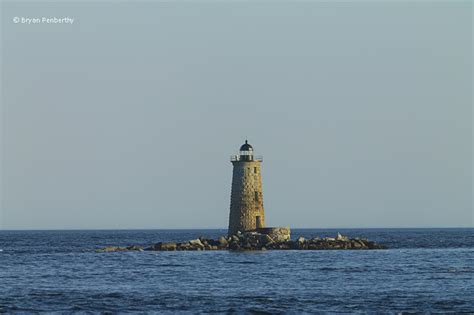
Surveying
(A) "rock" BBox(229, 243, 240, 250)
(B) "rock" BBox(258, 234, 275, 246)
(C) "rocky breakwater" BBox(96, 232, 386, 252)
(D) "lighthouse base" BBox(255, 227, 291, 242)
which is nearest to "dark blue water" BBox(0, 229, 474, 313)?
(A) "rock" BBox(229, 243, 240, 250)

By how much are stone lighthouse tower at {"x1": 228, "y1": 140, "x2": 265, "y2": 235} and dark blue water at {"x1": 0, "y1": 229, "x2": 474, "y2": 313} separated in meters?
3.41

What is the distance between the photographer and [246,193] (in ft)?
278

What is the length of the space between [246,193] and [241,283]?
89.8ft

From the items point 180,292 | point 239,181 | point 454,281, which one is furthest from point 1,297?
point 239,181

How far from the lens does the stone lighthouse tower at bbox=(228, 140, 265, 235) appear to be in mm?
85000

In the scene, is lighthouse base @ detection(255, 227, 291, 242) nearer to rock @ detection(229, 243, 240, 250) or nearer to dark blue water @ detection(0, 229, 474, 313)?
rock @ detection(229, 243, 240, 250)

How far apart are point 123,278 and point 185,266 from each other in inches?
392

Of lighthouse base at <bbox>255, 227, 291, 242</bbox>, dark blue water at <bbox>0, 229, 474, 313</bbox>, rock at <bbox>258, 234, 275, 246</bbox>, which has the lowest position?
dark blue water at <bbox>0, 229, 474, 313</bbox>

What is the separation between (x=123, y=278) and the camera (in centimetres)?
6156

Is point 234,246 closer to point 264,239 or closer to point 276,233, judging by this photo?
point 264,239

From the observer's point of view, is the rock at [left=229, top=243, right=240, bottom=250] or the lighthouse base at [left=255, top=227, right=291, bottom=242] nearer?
the rock at [left=229, top=243, right=240, bottom=250]

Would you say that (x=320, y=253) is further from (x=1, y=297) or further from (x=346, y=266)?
(x=1, y=297)

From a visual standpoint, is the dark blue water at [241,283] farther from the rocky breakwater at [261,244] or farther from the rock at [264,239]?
the rocky breakwater at [261,244]

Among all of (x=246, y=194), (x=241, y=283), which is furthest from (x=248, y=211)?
(x=241, y=283)
